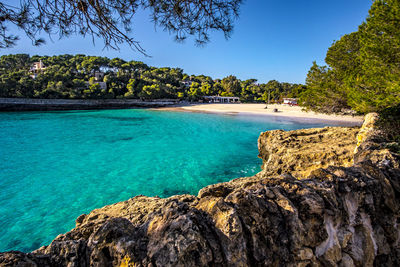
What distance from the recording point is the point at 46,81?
38.3 meters

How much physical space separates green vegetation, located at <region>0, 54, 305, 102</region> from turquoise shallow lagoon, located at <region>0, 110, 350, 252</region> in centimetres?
2487

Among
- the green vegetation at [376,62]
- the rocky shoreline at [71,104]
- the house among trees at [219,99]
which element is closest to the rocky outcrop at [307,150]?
the green vegetation at [376,62]

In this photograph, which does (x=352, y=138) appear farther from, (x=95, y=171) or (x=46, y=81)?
(x=46, y=81)

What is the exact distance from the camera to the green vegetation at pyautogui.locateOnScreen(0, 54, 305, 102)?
35.9 m

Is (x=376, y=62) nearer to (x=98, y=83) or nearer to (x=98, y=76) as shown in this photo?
(x=98, y=83)

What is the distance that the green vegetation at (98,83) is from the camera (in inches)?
1414

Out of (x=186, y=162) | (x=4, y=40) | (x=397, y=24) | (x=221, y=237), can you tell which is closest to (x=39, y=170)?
(x=186, y=162)

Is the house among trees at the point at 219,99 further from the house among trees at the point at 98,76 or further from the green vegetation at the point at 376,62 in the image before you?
the green vegetation at the point at 376,62

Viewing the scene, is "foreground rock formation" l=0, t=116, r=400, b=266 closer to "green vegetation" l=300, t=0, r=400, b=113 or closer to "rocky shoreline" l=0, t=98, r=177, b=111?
"green vegetation" l=300, t=0, r=400, b=113

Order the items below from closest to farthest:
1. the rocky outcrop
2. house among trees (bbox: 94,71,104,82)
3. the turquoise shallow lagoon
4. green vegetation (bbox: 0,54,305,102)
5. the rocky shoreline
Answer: the rocky outcrop, the turquoise shallow lagoon, the rocky shoreline, green vegetation (bbox: 0,54,305,102), house among trees (bbox: 94,71,104,82)

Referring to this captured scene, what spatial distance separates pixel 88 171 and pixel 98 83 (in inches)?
1645

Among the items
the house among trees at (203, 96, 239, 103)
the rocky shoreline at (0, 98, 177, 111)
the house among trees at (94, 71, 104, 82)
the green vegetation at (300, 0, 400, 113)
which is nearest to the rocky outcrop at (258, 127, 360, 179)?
the green vegetation at (300, 0, 400, 113)

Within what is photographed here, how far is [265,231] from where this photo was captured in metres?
1.64

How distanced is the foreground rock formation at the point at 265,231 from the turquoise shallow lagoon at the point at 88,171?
4.88m
